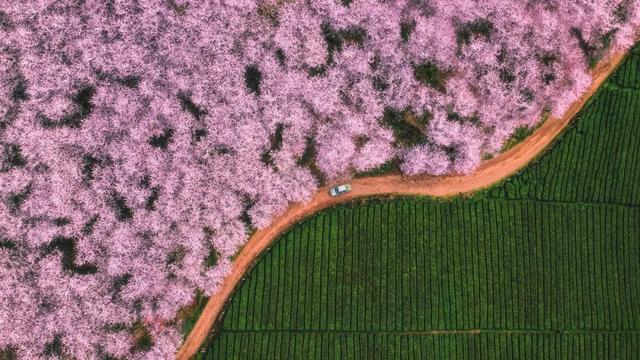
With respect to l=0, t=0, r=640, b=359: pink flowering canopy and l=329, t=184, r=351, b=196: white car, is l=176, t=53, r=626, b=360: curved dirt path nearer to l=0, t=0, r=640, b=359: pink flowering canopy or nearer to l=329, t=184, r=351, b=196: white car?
l=329, t=184, r=351, b=196: white car

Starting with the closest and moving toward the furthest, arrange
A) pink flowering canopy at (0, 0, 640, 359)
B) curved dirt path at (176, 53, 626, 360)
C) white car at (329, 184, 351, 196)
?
pink flowering canopy at (0, 0, 640, 359)
curved dirt path at (176, 53, 626, 360)
white car at (329, 184, 351, 196)

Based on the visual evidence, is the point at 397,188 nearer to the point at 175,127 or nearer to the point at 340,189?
the point at 340,189

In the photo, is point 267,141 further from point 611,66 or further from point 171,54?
point 611,66

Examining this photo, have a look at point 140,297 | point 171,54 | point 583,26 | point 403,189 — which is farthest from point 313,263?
point 583,26

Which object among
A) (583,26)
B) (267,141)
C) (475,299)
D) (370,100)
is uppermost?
(583,26)

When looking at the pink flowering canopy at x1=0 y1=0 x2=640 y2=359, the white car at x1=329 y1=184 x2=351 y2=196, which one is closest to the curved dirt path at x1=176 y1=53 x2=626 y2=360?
the white car at x1=329 y1=184 x2=351 y2=196

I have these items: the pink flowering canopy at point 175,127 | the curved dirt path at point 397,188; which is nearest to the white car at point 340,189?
the curved dirt path at point 397,188

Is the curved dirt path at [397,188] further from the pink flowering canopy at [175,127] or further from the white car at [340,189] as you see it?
the pink flowering canopy at [175,127]
